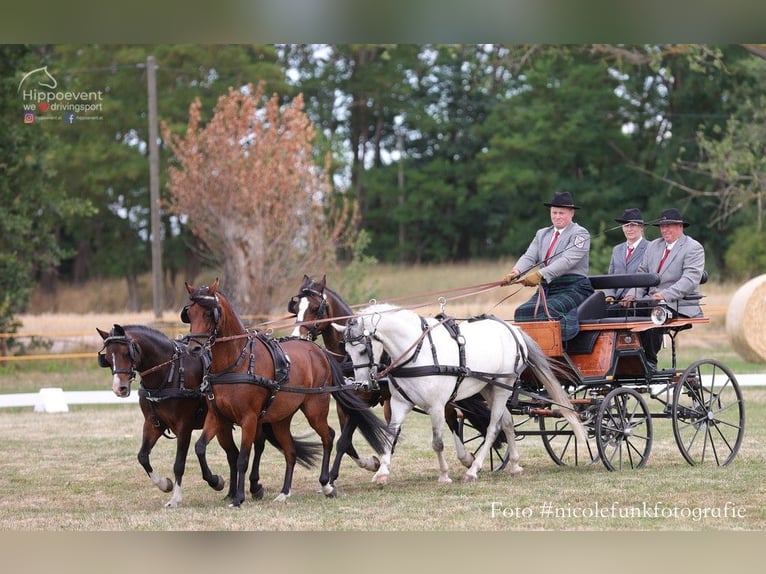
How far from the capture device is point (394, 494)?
8320 mm

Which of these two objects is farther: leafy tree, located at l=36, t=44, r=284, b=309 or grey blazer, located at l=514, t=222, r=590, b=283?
leafy tree, located at l=36, t=44, r=284, b=309

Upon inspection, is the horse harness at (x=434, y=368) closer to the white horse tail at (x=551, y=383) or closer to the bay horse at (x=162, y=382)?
the white horse tail at (x=551, y=383)

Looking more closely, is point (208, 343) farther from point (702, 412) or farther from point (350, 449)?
point (702, 412)

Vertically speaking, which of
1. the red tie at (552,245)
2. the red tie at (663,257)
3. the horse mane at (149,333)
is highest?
the red tie at (552,245)

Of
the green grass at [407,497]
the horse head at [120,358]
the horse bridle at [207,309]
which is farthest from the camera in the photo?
the horse head at [120,358]

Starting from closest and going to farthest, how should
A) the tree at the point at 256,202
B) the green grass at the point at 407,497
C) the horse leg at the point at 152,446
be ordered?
the green grass at the point at 407,497 → the horse leg at the point at 152,446 → the tree at the point at 256,202

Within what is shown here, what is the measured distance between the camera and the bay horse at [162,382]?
7789 millimetres

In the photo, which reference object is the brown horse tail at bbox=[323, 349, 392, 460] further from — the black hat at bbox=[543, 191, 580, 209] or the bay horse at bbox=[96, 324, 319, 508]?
the black hat at bbox=[543, 191, 580, 209]

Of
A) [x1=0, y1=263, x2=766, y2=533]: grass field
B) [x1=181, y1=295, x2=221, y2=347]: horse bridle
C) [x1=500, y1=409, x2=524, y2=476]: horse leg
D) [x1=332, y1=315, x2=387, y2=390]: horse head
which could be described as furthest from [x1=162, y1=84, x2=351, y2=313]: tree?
[x1=181, y1=295, x2=221, y2=347]: horse bridle

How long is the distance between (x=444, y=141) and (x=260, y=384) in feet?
72.3

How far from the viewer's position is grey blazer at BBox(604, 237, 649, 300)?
32.2 feet

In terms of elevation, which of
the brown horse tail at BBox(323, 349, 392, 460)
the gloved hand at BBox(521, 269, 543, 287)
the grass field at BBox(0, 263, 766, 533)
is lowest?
the grass field at BBox(0, 263, 766, 533)

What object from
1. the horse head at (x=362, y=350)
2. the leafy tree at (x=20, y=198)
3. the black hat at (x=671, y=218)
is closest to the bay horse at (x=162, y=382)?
the horse head at (x=362, y=350)

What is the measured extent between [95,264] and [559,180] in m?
10.8
